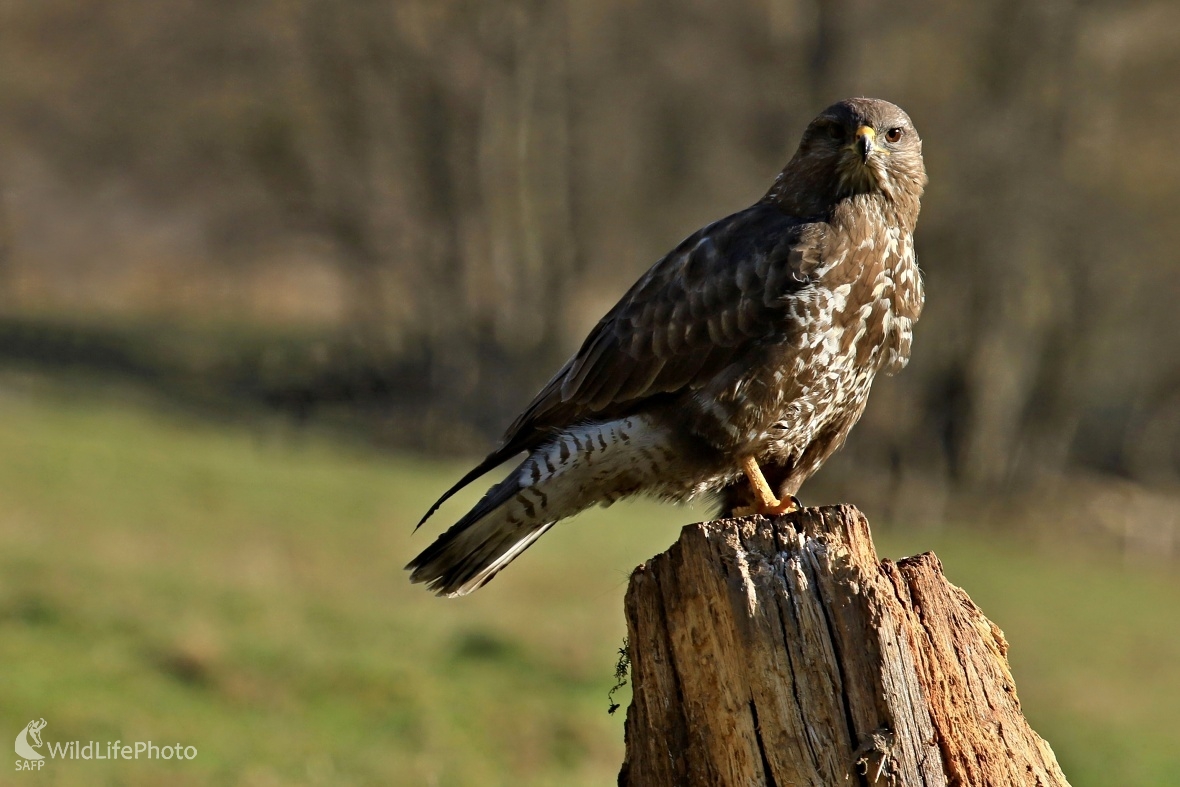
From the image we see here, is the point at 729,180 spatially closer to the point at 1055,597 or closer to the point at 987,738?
the point at 1055,597

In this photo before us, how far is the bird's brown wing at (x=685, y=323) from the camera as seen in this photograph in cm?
555

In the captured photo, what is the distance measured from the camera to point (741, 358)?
5578 millimetres

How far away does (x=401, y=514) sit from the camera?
15.8 m

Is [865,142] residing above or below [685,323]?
above

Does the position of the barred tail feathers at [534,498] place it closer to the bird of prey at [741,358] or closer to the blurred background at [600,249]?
the bird of prey at [741,358]

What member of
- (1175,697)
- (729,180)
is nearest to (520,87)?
(729,180)

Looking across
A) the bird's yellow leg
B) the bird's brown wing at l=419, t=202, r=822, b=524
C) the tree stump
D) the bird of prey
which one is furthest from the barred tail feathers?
the tree stump

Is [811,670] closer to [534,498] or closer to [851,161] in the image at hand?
[534,498]

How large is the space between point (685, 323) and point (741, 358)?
29 cm

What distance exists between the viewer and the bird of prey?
552 cm

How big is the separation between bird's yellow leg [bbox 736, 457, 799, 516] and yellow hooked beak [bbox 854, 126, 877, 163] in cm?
126

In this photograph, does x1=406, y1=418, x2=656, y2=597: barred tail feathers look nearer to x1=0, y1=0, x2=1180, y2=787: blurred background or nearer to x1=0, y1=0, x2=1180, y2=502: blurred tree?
x1=0, y1=0, x2=1180, y2=787: blurred background

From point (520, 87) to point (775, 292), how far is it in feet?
68.4

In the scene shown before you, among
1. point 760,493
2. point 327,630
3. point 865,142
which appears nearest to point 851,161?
point 865,142
